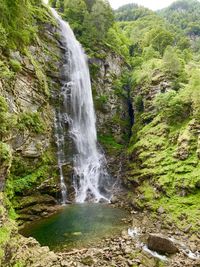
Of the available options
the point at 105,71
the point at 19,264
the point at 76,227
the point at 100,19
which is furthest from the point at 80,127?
the point at 19,264

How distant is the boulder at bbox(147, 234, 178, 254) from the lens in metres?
15.2

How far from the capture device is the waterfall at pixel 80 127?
2916 centimetres

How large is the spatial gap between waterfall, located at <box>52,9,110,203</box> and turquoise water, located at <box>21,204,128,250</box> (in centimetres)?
425

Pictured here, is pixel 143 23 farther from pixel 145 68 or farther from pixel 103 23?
pixel 145 68

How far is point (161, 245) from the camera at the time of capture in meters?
15.4

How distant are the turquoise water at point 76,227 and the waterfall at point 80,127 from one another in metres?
4.25

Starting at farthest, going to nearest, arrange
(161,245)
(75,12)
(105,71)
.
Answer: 1. (75,12)
2. (105,71)
3. (161,245)

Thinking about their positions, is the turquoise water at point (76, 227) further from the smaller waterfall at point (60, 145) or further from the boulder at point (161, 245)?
the smaller waterfall at point (60, 145)

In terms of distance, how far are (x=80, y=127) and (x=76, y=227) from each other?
15916 millimetres

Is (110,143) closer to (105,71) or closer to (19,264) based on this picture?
(105,71)

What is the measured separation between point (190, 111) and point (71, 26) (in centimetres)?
2501

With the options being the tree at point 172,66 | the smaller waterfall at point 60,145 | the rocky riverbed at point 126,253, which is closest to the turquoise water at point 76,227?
the rocky riverbed at point 126,253

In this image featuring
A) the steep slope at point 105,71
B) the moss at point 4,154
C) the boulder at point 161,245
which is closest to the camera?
the moss at point 4,154

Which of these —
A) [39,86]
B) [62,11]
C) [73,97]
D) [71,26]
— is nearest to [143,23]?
[62,11]
